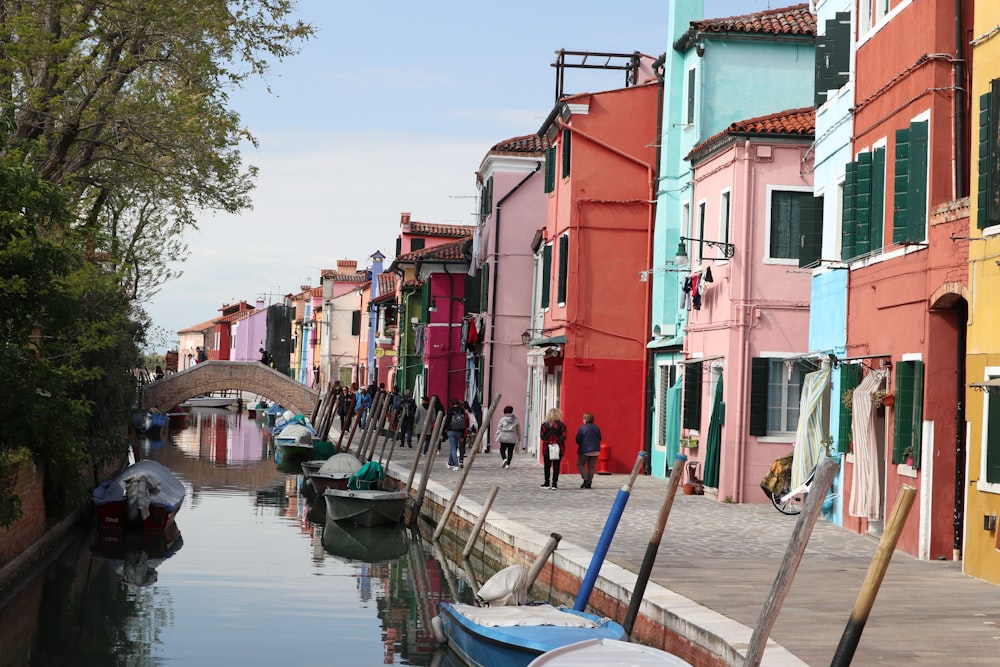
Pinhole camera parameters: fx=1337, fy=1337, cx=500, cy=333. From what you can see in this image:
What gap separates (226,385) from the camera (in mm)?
63812

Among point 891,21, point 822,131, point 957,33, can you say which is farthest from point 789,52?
point 957,33

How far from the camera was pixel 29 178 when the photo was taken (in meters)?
12.6

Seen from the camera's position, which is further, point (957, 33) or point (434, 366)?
point (434, 366)

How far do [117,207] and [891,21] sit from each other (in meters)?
19.3

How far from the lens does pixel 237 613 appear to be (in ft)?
56.2

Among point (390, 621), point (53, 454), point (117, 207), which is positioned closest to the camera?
point (53, 454)

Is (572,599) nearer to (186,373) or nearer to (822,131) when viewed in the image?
(822,131)

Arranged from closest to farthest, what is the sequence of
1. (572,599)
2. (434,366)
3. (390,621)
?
(572,599) → (390,621) → (434,366)

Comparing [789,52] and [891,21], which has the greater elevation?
[789,52]

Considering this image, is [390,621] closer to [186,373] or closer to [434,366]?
[434,366]

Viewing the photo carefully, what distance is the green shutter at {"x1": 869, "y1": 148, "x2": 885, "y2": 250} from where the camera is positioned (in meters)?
17.0

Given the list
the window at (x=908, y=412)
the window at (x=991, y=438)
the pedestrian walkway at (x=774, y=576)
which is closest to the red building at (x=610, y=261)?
the pedestrian walkway at (x=774, y=576)

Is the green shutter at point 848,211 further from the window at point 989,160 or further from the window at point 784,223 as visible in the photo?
the window at point 989,160

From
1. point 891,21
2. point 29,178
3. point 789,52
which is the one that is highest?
point 789,52
